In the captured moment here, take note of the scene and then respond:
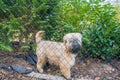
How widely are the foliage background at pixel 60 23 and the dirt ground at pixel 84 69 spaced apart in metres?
0.16

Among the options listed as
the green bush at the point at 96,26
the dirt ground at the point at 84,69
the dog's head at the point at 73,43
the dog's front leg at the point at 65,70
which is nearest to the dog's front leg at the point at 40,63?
the dirt ground at the point at 84,69

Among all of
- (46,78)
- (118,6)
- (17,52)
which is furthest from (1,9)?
(118,6)

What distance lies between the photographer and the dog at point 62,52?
3.88 metres

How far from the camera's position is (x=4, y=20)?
189 inches

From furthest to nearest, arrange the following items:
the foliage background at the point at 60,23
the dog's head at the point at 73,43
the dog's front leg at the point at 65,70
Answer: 1. the foliage background at the point at 60,23
2. the dog's front leg at the point at 65,70
3. the dog's head at the point at 73,43

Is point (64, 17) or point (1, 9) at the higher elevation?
point (1, 9)

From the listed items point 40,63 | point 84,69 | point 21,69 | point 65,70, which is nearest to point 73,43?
point 65,70

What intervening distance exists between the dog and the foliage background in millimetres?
581

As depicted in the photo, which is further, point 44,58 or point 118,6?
point 118,6

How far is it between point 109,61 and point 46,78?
4.24ft

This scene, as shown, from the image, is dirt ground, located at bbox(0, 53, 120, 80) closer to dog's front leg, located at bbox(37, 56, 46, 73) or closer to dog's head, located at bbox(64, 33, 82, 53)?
dog's front leg, located at bbox(37, 56, 46, 73)

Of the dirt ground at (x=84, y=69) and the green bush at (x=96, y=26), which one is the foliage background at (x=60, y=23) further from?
the dirt ground at (x=84, y=69)

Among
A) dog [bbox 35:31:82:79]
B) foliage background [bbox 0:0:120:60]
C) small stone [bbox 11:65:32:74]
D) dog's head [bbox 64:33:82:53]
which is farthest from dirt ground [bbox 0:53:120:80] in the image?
dog's head [bbox 64:33:82:53]

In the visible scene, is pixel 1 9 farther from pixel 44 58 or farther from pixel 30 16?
pixel 44 58
